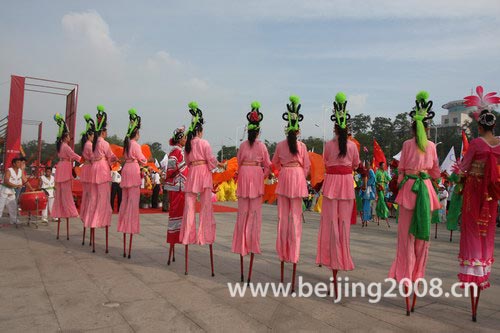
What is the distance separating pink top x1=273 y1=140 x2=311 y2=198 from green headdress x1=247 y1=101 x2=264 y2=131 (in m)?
0.41

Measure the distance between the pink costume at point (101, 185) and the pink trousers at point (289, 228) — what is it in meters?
3.35

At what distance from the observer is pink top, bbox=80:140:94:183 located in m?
6.77

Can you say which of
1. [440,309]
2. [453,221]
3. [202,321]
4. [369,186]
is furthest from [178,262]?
[369,186]

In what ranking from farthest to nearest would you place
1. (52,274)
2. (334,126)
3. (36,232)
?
(36,232), (52,274), (334,126)

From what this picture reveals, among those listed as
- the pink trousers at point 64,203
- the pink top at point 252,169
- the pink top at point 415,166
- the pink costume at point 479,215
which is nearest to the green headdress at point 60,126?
the pink trousers at point 64,203

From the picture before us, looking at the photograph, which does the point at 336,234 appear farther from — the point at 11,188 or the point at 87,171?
the point at 11,188

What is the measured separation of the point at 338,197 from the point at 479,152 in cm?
153

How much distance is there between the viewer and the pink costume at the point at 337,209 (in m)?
4.36

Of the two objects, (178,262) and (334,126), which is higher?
(334,126)

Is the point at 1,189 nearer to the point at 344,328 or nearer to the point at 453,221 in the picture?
the point at 344,328

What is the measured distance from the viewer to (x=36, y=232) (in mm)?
8258

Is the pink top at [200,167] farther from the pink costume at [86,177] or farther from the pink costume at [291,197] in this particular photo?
the pink costume at [86,177]

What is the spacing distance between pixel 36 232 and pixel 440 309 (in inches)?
315

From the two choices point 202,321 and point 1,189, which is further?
point 1,189
